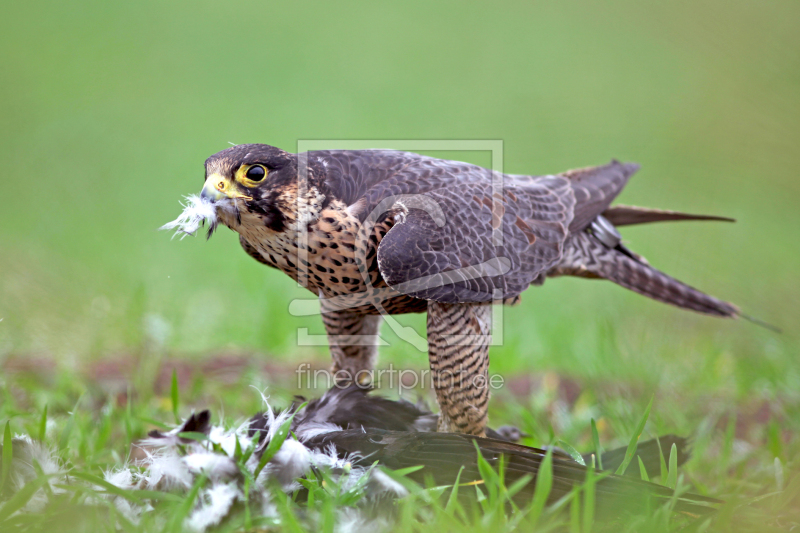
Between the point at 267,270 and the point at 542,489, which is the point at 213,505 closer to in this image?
the point at 542,489

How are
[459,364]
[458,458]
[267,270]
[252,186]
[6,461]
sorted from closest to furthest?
1. [6,461]
2. [458,458]
3. [252,186]
4. [459,364]
5. [267,270]

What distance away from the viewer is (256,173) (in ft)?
7.79

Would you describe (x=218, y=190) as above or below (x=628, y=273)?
above

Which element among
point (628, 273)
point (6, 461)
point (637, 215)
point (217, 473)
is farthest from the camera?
point (637, 215)

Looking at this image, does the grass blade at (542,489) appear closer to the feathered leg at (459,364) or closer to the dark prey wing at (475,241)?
the feathered leg at (459,364)

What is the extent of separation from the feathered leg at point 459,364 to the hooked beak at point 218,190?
3.10ft

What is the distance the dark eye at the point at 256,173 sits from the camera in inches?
93.0

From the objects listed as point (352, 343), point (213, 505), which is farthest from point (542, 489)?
point (352, 343)

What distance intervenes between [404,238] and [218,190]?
2.38 ft

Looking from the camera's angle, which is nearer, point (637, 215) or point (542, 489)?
point (542, 489)

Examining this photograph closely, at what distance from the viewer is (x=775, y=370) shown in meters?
3.88

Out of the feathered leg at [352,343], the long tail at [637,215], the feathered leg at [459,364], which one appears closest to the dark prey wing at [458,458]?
the feathered leg at [459,364]

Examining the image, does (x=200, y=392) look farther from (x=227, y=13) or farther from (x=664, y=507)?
(x=227, y=13)

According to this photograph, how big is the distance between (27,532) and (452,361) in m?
1.61
